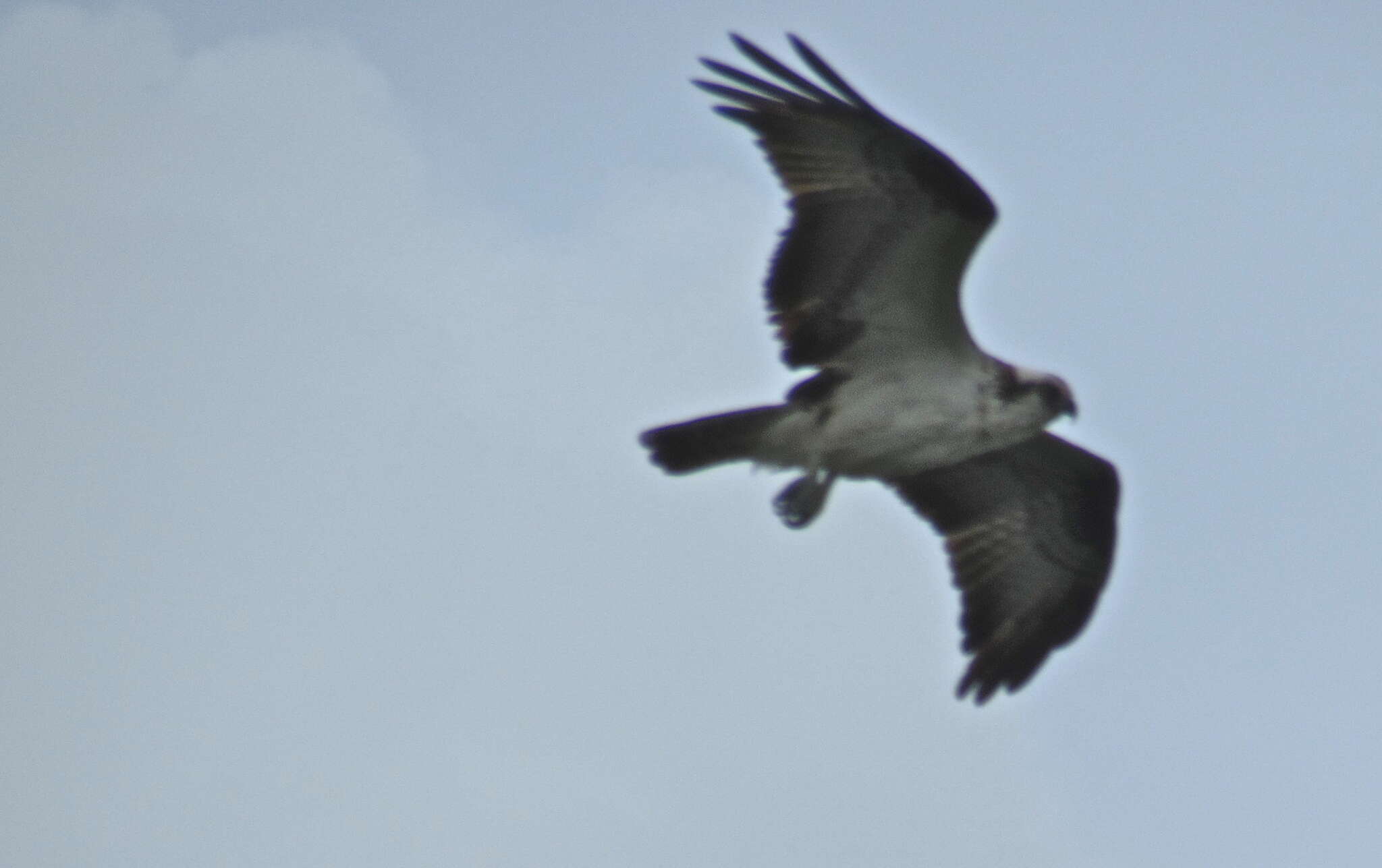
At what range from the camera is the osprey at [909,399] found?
11.7 m

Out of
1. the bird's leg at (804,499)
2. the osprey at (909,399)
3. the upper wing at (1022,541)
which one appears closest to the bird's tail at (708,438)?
the osprey at (909,399)

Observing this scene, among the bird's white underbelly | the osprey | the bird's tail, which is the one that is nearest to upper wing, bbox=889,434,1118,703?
A: the osprey

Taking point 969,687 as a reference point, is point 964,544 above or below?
above

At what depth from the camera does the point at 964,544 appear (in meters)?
13.6

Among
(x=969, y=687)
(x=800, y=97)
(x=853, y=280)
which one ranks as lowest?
(x=969, y=687)

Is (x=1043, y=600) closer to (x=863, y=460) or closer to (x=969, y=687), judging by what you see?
(x=969, y=687)

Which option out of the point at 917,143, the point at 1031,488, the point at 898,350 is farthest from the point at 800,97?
the point at 1031,488

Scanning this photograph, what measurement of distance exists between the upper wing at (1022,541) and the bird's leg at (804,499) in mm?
860

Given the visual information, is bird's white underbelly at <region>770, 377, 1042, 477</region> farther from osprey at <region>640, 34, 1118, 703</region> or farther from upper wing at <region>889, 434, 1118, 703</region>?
upper wing at <region>889, 434, 1118, 703</region>

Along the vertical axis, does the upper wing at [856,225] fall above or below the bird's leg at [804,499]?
above

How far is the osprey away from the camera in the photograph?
1167cm

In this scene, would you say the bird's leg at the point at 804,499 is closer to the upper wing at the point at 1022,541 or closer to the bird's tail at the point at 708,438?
the bird's tail at the point at 708,438

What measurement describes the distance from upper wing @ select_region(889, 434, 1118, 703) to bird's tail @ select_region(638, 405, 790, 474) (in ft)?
4.54

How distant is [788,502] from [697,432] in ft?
2.54
